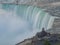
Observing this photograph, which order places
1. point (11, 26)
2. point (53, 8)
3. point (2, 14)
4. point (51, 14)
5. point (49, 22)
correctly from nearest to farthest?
point (49, 22) → point (51, 14) → point (53, 8) → point (11, 26) → point (2, 14)

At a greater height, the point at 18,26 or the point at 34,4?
the point at 34,4

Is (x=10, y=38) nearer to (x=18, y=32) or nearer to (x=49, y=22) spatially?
(x=18, y=32)

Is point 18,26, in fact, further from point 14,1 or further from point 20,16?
point 14,1

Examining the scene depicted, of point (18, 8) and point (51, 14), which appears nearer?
point (51, 14)

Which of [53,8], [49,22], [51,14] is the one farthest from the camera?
[53,8]

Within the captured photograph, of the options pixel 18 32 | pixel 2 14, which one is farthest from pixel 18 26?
pixel 2 14

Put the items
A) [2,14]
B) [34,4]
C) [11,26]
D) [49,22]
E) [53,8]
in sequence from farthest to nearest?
[2,14] → [34,4] → [11,26] → [53,8] → [49,22]

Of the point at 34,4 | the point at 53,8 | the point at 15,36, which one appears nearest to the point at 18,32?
the point at 15,36
